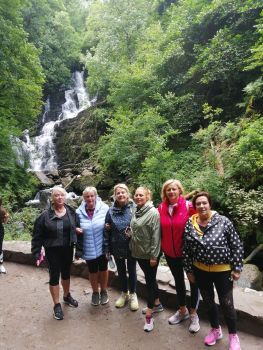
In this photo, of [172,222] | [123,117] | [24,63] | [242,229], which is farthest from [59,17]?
[172,222]

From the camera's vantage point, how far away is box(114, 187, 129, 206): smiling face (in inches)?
152

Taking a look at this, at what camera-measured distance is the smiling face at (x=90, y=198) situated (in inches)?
156

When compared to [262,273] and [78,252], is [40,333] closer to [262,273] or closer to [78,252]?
[78,252]

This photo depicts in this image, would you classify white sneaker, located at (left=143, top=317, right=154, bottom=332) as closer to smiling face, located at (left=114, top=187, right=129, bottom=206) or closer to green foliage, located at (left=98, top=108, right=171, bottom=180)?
smiling face, located at (left=114, top=187, right=129, bottom=206)

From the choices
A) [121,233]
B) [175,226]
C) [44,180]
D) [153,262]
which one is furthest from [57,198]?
[44,180]

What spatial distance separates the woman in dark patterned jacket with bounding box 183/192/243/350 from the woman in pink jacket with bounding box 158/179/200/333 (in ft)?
0.62

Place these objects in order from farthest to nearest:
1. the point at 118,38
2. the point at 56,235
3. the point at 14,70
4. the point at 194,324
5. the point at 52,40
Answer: the point at 52,40 < the point at 118,38 < the point at 14,70 < the point at 56,235 < the point at 194,324

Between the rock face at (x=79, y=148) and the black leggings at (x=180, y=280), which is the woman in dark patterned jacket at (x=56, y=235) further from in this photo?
the rock face at (x=79, y=148)

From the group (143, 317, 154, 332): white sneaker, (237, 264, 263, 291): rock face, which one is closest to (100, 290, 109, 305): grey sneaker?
(143, 317, 154, 332): white sneaker

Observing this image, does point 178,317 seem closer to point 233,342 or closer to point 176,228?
point 233,342

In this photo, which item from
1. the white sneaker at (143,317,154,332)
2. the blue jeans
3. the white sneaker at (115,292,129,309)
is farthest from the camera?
the white sneaker at (115,292,129,309)

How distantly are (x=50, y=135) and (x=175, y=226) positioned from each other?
792 inches

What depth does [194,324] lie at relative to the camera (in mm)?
3523

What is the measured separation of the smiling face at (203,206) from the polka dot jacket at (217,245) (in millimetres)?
97
